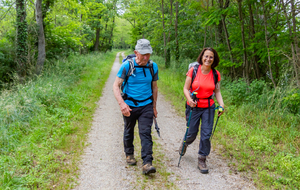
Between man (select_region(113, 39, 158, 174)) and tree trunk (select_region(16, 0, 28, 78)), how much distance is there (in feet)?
27.0

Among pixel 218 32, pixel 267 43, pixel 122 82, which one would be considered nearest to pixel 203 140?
pixel 122 82

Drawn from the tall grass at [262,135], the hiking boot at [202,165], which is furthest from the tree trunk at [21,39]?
the hiking boot at [202,165]

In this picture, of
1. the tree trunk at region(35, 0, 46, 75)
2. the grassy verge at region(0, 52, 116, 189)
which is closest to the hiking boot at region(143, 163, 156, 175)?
the grassy verge at region(0, 52, 116, 189)

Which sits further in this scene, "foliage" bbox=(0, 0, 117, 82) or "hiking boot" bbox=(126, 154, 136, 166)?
"foliage" bbox=(0, 0, 117, 82)

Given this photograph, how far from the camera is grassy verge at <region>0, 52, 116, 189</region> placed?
10.3 ft

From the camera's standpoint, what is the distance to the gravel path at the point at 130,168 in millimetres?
3137

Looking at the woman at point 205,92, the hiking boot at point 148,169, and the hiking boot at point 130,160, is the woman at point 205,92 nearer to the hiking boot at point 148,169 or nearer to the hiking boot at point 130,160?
the hiking boot at point 148,169

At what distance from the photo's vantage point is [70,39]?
44.1 ft

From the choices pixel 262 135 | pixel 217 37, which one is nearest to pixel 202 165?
pixel 262 135

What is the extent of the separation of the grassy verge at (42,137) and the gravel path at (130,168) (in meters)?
0.27

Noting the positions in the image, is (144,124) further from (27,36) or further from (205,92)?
(27,36)

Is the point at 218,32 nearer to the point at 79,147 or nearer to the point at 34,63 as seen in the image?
the point at 79,147

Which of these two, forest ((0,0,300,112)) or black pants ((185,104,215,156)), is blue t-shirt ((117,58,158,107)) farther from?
forest ((0,0,300,112))

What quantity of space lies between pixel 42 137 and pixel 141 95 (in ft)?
8.83
